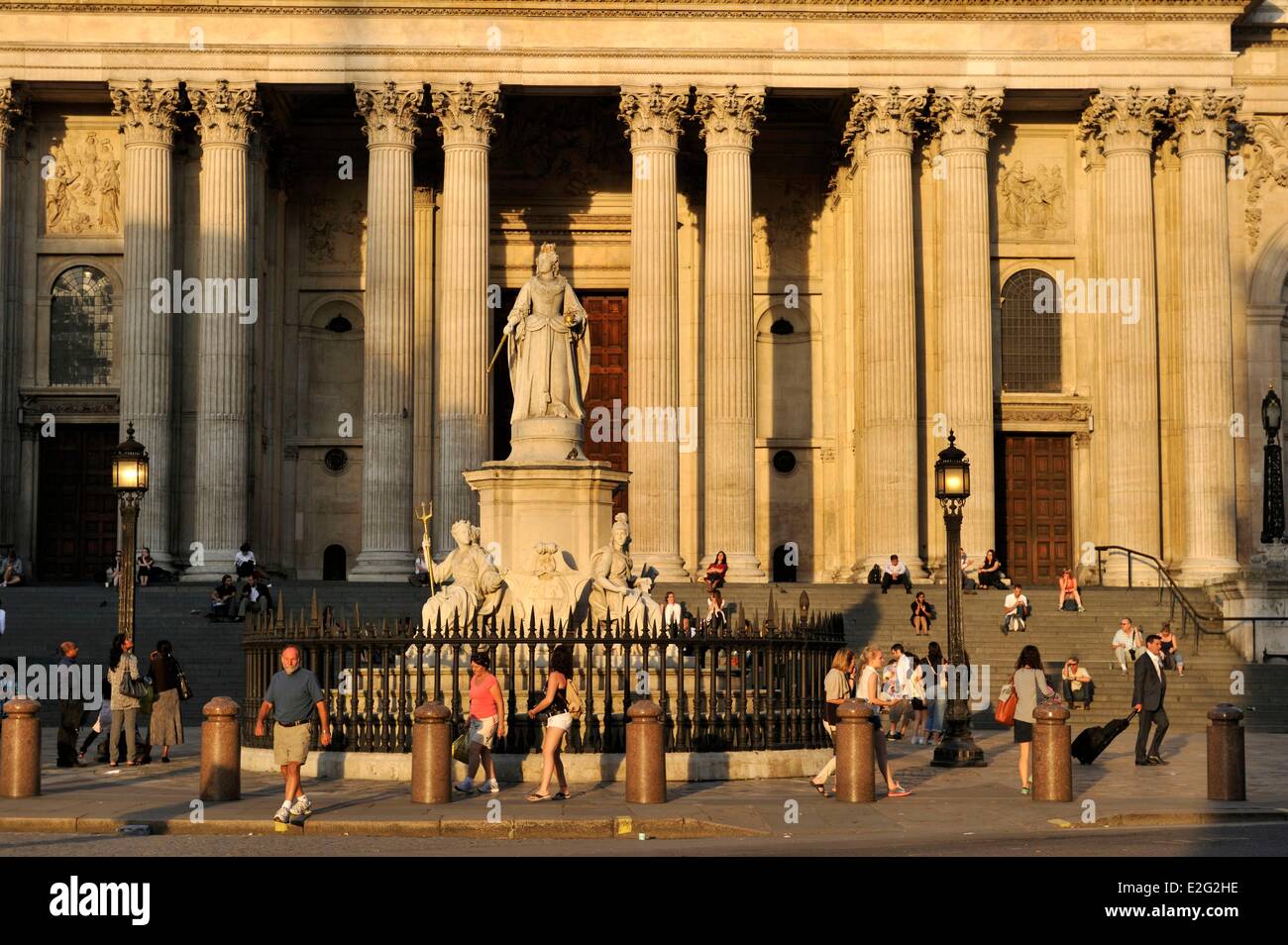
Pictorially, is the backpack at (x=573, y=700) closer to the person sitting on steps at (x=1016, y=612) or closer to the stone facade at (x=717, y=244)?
the person sitting on steps at (x=1016, y=612)

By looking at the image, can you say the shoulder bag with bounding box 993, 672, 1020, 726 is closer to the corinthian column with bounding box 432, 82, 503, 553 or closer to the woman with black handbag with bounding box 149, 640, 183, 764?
the woman with black handbag with bounding box 149, 640, 183, 764

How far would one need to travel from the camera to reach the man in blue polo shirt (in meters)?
18.1

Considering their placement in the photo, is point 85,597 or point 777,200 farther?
point 777,200

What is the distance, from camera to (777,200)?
5309 cm

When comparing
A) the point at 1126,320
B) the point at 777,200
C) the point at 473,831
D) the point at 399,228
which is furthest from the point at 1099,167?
the point at 473,831

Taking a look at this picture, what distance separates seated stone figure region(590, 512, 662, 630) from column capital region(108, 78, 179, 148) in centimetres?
2683

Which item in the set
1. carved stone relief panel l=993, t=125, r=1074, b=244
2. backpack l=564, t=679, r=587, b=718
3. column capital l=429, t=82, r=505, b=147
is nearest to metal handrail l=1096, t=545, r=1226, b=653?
carved stone relief panel l=993, t=125, r=1074, b=244

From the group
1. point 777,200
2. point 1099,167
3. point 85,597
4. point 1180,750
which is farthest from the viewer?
point 777,200

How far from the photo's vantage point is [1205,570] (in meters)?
46.1

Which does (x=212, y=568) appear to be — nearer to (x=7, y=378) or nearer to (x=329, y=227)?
(x=7, y=378)

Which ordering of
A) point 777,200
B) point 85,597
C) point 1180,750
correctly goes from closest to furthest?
point 1180,750
point 85,597
point 777,200

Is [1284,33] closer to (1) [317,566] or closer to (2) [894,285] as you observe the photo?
(2) [894,285]

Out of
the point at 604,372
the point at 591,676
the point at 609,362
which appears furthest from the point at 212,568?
the point at 591,676

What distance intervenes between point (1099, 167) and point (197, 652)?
1032 inches
